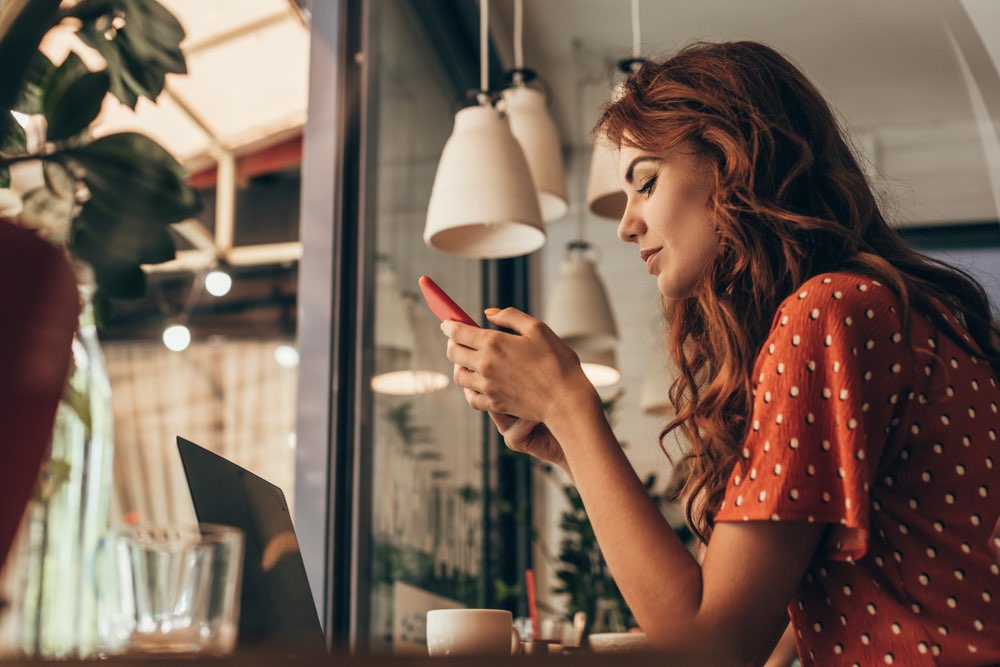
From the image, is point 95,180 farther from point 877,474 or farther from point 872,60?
point 872,60

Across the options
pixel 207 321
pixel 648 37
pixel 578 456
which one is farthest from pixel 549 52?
pixel 578 456

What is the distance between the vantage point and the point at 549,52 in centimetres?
466

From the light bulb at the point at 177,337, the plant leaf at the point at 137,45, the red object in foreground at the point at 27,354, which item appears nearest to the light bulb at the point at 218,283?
the light bulb at the point at 177,337

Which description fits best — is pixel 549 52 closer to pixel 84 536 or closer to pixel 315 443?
pixel 315 443

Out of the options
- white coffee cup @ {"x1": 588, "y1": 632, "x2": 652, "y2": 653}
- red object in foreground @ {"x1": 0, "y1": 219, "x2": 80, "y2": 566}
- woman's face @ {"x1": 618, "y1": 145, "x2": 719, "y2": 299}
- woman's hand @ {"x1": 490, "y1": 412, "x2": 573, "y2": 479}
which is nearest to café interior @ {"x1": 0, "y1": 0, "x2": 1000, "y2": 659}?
white coffee cup @ {"x1": 588, "y1": 632, "x2": 652, "y2": 653}

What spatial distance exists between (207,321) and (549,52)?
8.62 feet

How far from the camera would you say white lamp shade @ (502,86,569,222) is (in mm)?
2406

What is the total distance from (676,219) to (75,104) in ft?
2.28

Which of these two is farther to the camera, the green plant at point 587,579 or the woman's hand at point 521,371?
the green plant at point 587,579

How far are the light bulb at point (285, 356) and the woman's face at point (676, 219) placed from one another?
157 cm

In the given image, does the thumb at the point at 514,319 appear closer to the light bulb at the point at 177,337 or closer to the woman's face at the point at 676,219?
the woman's face at the point at 676,219

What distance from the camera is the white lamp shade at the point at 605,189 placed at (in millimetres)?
2406

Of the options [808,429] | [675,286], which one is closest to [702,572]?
[808,429]

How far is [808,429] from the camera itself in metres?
0.96
